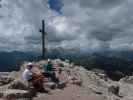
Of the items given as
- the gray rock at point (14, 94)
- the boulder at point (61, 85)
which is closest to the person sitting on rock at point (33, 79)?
the gray rock at point (14, 94)

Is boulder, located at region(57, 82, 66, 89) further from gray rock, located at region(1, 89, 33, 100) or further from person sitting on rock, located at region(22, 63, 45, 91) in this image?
gray rock, located at region(1, 89, 33, 100)

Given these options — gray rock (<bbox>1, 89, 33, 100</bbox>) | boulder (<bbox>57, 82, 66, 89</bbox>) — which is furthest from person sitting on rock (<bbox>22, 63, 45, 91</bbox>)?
boulder (<bbox>57, 82, 66, 89</bbox>)

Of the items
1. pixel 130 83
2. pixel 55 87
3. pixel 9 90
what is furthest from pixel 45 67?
pixel 130 83

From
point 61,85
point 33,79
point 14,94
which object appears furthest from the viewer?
point 61,85

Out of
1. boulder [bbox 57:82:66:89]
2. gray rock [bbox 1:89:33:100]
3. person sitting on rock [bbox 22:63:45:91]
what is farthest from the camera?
boulder [bbox 57:82:66:89]

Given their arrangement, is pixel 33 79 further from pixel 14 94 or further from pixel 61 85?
pixel 61 85

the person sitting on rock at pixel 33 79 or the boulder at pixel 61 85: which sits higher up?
the person sitting on rock at pixel 33 79

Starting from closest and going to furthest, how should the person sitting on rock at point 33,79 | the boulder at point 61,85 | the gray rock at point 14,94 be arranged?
the gray rock at point 14,94, the person sitting on rock at point 33,79, the boulder at point 61,85

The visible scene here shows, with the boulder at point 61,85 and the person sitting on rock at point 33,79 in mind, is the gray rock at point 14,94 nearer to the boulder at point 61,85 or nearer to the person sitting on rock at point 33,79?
the person sitting on rock at point 33,79

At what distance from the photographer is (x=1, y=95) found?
18.6 meters

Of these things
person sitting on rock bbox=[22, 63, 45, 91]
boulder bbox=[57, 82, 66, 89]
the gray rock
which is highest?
person sitting on rock bbox=[22, 63, 45, 91]

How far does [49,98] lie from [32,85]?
1.55 metres

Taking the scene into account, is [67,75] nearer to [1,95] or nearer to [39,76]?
[39,76]

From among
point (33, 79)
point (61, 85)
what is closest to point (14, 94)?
point (33, 79)
